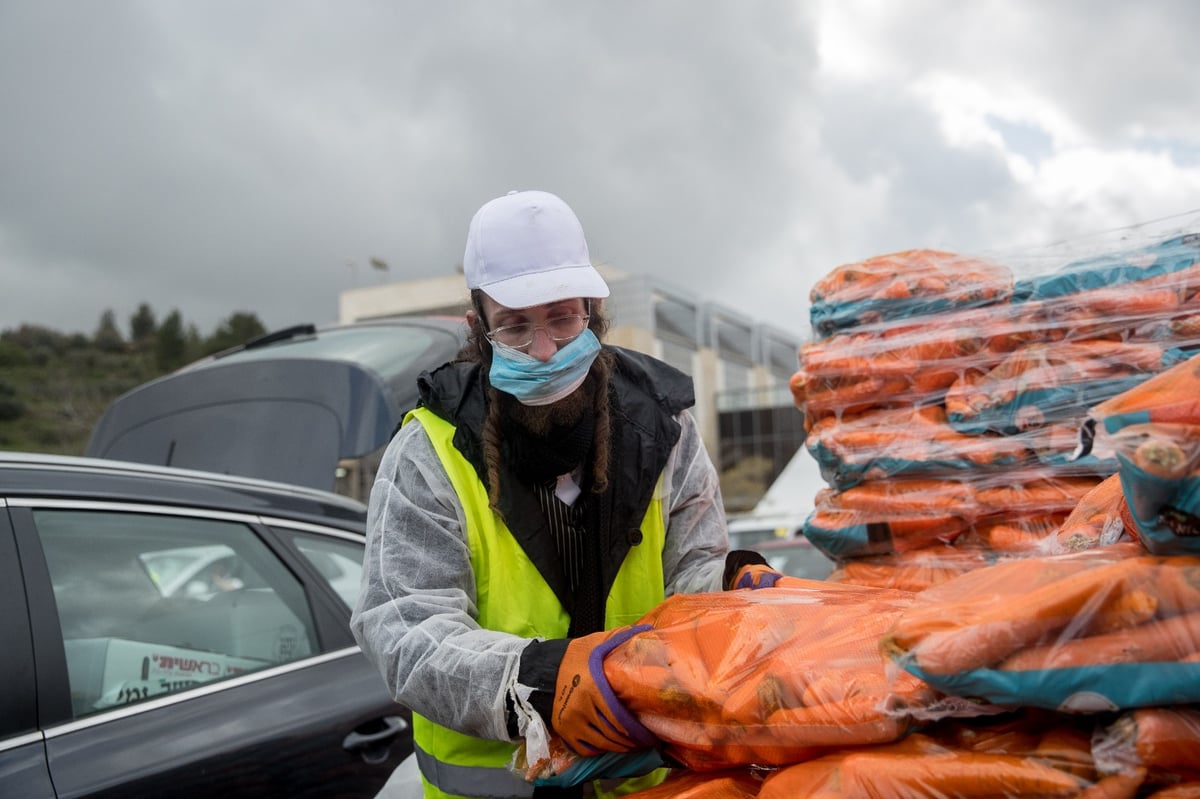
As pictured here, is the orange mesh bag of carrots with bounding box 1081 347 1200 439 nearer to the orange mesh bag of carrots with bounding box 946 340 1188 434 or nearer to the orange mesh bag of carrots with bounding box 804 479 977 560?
the orange mesh bag of carrots with bounding box 946 340 1188 434

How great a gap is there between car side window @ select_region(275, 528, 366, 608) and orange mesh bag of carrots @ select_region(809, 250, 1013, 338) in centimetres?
164

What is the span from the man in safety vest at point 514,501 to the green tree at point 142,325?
50488mm

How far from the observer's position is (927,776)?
1.14m

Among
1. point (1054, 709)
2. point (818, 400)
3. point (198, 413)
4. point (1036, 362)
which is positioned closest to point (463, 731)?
point (1054, 709)

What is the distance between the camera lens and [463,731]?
5.51 feet

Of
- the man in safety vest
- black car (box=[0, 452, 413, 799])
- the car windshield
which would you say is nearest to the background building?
the car windshield

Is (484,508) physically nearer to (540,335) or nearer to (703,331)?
(540,335)

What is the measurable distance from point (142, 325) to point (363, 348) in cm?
5139

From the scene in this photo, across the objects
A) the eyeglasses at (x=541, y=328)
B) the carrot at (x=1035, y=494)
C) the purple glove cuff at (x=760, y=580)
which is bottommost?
the purple glove cuff at (x=760, y=580)

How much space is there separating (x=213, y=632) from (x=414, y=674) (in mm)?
1385

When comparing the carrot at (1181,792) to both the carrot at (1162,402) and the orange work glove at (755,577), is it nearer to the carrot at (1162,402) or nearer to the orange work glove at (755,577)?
the carrot at (1162,402)

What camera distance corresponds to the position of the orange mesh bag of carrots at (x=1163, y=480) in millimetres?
1096

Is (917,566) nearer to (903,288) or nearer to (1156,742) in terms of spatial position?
(903,288)

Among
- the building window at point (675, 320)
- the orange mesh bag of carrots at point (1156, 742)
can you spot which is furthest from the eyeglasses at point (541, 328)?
the building window at point (675, 320)
